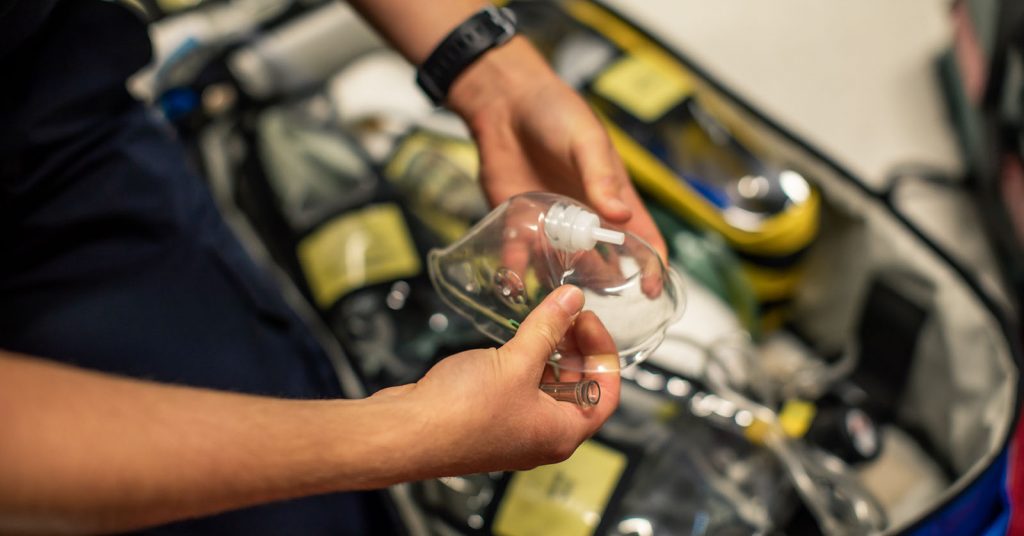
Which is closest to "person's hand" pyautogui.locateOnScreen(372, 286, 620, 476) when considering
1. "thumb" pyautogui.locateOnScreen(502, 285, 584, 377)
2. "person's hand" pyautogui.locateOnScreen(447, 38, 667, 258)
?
"thumb" pyautogui.locateOnScreen(502, 285, 584, 377)

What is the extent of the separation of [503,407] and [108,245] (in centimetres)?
40

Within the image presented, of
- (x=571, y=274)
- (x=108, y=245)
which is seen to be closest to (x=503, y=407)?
(x=571, y=274)

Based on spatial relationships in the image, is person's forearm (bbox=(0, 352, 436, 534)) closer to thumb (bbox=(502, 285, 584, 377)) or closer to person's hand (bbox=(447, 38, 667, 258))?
thumb (bbox=(502, 285, 584, 377))

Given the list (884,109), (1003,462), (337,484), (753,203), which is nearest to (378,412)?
(337,484)

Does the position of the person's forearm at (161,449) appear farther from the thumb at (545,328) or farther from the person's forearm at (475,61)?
the person's forearm at (475,61)

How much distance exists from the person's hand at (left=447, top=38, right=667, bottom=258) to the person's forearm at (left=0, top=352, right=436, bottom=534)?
0.94 feet

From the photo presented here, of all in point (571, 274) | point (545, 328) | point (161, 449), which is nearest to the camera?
point (161, 449)

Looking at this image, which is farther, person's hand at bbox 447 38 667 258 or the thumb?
person's hand at bbox 447 38 667 258

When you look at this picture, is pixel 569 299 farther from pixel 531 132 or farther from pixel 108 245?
pixel 108 245

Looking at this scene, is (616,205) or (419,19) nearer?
(616,205)

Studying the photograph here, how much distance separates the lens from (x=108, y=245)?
68 centimetres

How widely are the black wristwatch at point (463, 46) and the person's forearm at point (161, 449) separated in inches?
13.8

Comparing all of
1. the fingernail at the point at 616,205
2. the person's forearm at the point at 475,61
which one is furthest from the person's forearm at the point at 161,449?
the person's forearm at the point at 475,61

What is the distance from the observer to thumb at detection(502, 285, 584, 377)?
491mm
